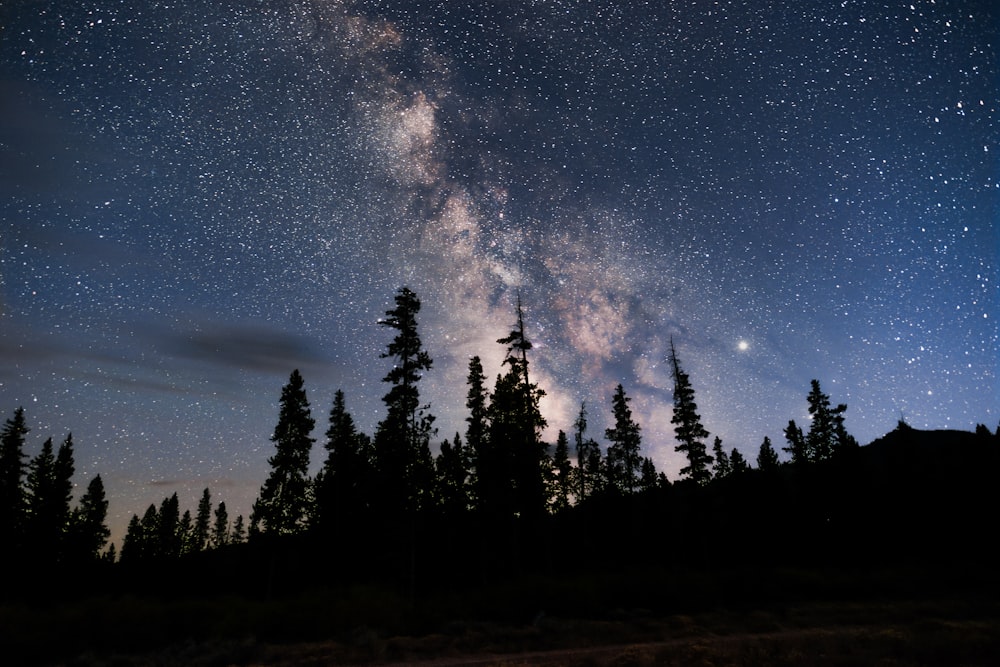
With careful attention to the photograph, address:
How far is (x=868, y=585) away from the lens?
25891 millimetres

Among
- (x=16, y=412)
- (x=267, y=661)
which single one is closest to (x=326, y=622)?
(x=267, y=661)

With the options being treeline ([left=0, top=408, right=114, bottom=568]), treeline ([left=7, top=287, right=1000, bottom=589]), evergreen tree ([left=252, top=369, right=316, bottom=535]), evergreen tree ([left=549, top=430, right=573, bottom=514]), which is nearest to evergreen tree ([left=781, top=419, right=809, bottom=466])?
treeline ([left=7, top=287, right=1000, bottom=589])

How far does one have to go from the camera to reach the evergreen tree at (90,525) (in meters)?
57.6

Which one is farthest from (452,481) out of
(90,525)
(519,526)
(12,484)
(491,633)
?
(90,525)

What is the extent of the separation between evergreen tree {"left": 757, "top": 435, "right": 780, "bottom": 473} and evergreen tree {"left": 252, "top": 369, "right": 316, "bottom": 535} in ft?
155

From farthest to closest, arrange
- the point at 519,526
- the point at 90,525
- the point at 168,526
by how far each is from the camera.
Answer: the point at 168,526
the point at 90,525
the point at 519,526

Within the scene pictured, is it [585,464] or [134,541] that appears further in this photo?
[134,541]

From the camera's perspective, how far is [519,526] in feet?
140

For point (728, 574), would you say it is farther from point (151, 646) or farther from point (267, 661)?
point (151, 646)

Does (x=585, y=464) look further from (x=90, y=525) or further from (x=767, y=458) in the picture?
(x=90, y=525)

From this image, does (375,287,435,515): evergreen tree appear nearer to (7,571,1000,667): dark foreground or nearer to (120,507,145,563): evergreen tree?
(7,571,1000,667): dark foreground

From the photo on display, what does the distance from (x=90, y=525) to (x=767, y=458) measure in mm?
87241

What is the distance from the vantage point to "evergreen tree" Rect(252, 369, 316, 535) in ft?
109

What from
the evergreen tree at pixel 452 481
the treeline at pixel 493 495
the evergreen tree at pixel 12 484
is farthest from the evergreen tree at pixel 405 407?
the evergreen tree at pixel 12 484
